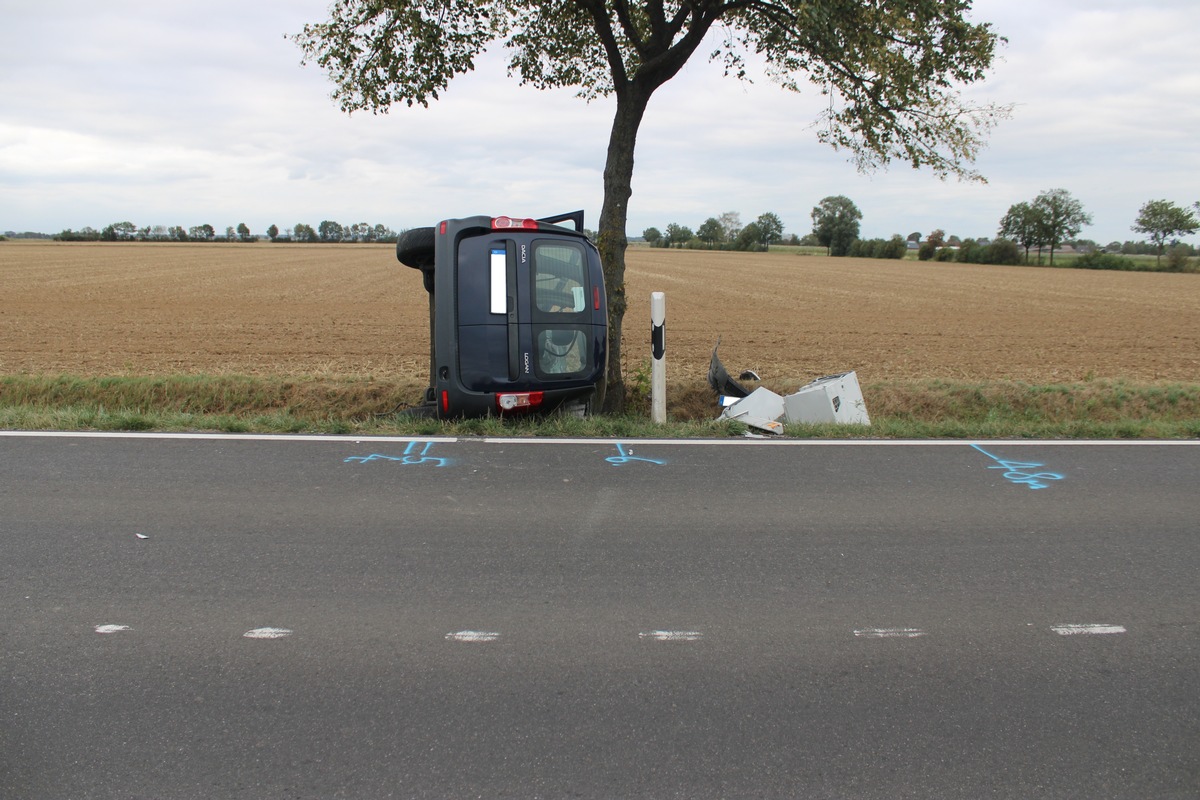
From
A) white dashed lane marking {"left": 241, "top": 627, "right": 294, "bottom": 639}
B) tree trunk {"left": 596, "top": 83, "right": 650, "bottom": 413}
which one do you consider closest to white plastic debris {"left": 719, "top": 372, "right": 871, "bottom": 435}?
tree trunk {"left": 596, "top": 83, "right": 650, "bottom": 413}

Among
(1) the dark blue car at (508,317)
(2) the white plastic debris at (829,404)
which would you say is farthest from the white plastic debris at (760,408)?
(1) the dark blue car at (508,317)

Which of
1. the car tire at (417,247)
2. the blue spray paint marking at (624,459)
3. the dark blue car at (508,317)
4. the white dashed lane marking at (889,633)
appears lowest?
the white dashed lane marking at (889,633)

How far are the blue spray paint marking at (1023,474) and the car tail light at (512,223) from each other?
4328 millimetres

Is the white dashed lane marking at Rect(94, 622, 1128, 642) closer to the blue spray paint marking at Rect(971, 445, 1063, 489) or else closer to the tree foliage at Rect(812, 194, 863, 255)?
the blue spray paint marking at Rect(971, 445, 1063, 489)

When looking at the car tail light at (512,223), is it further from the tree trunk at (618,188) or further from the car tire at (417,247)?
the tree trunk at (618,188)

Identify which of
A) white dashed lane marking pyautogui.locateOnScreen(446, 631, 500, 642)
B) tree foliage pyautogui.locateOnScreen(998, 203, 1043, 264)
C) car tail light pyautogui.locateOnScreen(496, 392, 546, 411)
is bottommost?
white dashed lane marking pyautogui.locateOnScreen(446, 631, 500, 642)

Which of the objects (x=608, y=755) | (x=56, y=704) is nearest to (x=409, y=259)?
(x=56, y=704)

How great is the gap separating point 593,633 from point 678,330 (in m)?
16.4

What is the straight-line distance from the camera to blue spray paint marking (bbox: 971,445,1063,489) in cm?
593

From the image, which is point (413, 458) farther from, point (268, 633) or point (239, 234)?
point (239, 234)

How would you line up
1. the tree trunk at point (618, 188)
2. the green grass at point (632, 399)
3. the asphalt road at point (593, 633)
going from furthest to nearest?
the green grass at point (632, 399) < the tree trunk at point (618, 188) < the asphalt road at point (593, 633)

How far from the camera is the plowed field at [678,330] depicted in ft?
45.4

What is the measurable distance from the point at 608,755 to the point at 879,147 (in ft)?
28.3

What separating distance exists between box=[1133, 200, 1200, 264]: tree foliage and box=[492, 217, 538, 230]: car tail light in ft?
317
